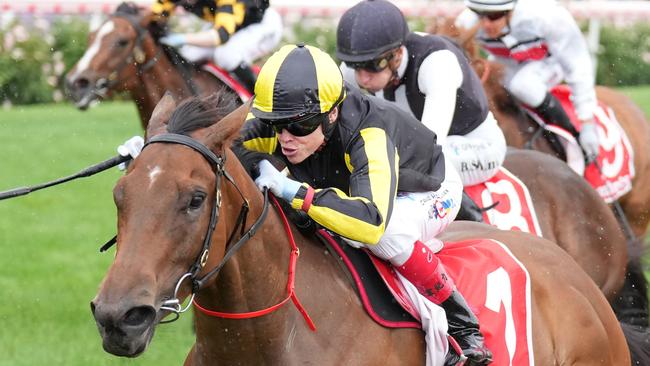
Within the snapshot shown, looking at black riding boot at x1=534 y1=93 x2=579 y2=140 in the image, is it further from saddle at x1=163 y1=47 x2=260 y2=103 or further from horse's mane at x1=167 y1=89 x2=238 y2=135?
horse's mane at x1=167 y1=89 x2=238 y2=135

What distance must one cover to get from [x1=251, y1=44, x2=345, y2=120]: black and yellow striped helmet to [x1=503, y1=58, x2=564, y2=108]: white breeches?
13.6 feet

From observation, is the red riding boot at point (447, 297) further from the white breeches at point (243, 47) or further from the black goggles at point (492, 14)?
the white breeches at point (243, 47)

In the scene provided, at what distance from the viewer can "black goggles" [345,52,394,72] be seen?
5355 mm

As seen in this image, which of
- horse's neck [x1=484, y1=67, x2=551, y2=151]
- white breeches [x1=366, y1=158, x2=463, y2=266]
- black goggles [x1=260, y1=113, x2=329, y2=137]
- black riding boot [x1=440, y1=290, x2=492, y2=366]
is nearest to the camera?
black goggles [x1=260, y1=113, x2=329, y2=137]

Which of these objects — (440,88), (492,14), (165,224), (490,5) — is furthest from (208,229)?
(492,14)

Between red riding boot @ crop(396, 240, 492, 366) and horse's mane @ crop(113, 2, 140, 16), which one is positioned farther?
horse's mane @ crop(113, 2, 140, 16)

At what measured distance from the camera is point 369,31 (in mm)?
5371

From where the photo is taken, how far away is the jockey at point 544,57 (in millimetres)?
7637

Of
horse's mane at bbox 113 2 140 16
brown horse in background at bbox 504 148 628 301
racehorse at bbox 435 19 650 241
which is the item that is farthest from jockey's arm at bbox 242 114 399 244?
horse's mane at bbox 113 2 140 16

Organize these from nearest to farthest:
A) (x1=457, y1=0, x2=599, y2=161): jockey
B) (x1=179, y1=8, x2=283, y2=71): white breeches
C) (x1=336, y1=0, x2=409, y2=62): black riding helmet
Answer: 1. (x1=336, y1=0, x2=409, y2=62): black riding helmet
2. (x1=457, y1=0, x2=599, y2=161): jockey
3. (x1=179, y1=8, x2=283, y2=71): white breeches

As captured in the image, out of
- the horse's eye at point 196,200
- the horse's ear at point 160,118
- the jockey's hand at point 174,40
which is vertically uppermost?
the horse's eye at point 196,200

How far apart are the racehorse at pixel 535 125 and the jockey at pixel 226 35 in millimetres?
1574

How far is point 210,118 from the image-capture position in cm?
355

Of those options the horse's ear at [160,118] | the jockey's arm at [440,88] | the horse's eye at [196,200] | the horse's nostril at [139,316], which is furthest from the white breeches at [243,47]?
the horse's nostril at [139,316]
